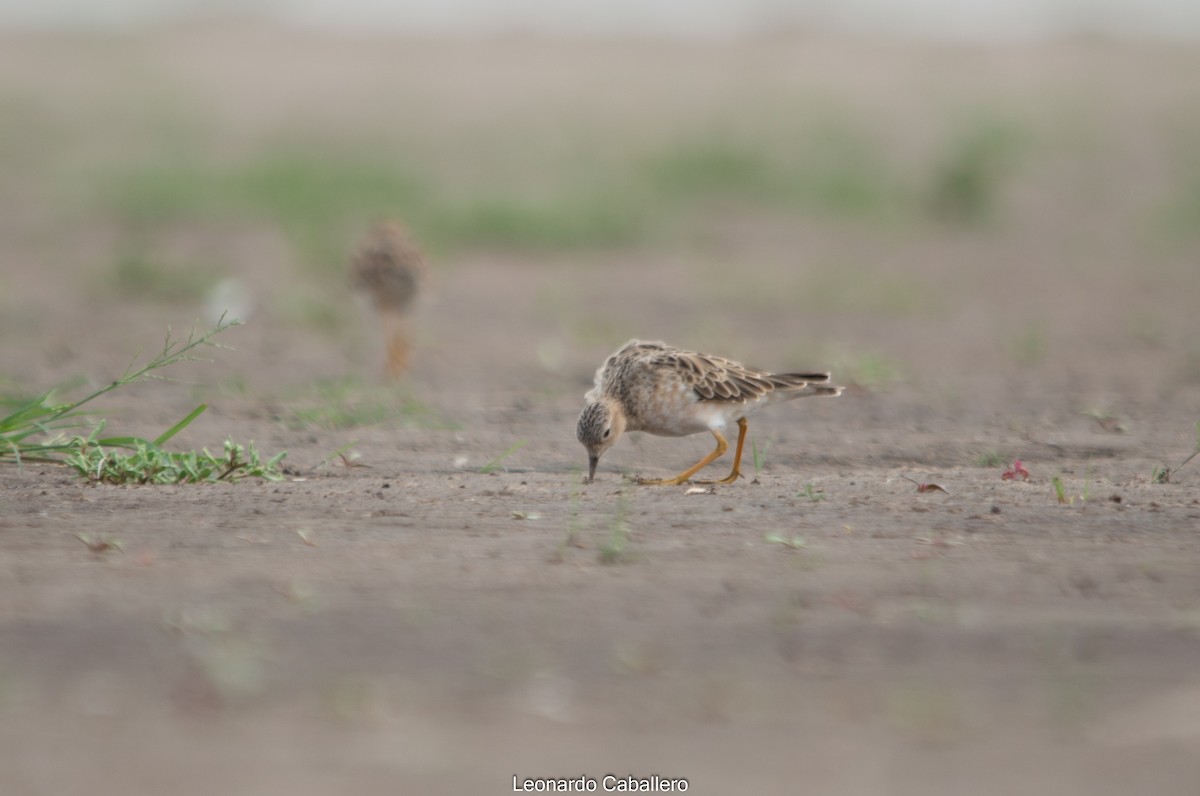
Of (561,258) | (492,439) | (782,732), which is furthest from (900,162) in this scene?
(782,732)

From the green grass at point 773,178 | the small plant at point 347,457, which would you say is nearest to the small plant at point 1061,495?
the small plant at point 347,457

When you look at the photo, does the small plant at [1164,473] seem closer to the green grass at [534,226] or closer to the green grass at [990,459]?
the green grass at [990,459]

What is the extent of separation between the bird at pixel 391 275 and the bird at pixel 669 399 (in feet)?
12.7

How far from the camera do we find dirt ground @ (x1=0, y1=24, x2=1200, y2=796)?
346 cm

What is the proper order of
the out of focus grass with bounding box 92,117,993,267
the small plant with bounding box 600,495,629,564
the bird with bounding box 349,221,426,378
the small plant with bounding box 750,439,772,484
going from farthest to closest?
the out of focus grass with bounding box 92,117,993,267 < the bird with bounding box 349,221,426,378 < the small plant with bounding box 750,439,772,484 < the small plant with bounding box 600,495,629,564

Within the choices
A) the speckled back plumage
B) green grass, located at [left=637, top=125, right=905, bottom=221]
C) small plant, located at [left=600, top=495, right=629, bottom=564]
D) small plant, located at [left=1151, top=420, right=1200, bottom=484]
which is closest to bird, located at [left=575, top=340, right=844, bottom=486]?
the speckled back plumage

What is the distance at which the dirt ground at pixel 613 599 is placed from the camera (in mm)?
3461

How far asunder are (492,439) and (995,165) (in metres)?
14.9

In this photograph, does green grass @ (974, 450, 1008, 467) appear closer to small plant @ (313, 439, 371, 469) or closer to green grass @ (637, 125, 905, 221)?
small plant @ (313, 439, 371, 469)

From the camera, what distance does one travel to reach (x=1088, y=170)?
72.6 ft

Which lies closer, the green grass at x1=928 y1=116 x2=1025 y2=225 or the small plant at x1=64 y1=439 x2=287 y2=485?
the small plant at x1=64 y1=439 x2=287 y2=485

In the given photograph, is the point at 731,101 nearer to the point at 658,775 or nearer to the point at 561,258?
the point at 561,258

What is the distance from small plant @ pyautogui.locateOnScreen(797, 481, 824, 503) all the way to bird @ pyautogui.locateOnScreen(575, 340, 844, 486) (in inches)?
17.2

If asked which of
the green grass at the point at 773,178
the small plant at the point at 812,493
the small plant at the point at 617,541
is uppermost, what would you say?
the green grass at the point at 773,178
